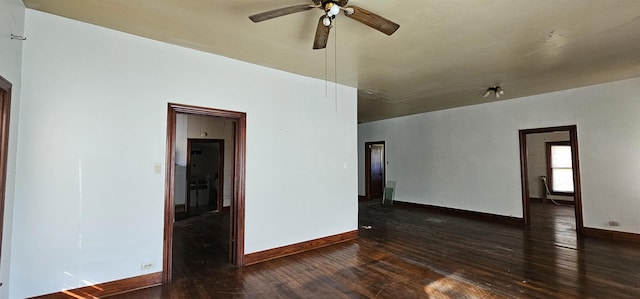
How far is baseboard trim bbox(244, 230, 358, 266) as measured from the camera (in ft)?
11.4

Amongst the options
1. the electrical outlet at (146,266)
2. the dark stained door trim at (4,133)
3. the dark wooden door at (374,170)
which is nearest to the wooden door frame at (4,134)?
the dark stained door trim at (4,133)

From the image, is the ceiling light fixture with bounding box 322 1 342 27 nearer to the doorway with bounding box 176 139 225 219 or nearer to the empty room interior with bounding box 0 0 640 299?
the empty room interior with bounding box 0 0 640 299

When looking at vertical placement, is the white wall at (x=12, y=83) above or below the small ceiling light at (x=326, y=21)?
below

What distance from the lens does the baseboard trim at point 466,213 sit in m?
5.67

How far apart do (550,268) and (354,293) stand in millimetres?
2476

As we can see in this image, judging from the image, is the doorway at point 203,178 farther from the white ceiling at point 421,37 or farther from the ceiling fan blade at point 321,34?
the ceiling fan blade at point 321,34

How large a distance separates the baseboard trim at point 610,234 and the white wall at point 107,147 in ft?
17.2

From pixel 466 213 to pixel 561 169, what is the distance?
4516 millimetres

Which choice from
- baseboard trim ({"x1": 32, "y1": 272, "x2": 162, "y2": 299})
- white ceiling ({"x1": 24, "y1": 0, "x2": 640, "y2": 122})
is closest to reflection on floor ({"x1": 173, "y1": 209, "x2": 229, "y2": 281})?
baseboard trim ({"x1": 32, "y1": 272, "x2": 162, "y2": 299})

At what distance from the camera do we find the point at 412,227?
17.5 feet

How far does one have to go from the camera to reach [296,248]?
3895 mm

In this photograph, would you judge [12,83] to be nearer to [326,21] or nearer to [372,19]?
[326,21]

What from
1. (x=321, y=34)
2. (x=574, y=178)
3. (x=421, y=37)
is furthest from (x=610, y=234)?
(x=321, y=34)

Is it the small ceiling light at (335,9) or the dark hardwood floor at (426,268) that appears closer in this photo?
the small ceiling light at (335,9)
